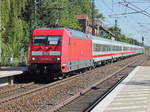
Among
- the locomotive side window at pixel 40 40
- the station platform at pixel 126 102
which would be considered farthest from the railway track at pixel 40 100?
the locomotive side window at pixel 40 40

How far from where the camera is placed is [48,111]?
1002cm

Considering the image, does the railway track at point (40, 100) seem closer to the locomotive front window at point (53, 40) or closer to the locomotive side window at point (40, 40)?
the locomotive front window at point (53, 40)

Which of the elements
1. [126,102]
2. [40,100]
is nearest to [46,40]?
[40,100]

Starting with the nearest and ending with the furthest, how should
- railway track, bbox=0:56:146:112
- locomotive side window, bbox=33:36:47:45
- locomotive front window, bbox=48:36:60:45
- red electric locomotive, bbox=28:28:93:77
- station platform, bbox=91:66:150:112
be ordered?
station platform, bbox=91:66:150:112, railway track, bbox=0:56:146:112, red electric locomotive, bbox=28:28:93:77, locomotive front window, bbox=48:36:60:45, locomotive side window, bbox=33:36:47:45

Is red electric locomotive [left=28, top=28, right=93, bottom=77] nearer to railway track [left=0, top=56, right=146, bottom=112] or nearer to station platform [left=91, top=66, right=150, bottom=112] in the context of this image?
railway track [left=0, top=56, right=146, bottom=112]

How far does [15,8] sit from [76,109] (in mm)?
19168

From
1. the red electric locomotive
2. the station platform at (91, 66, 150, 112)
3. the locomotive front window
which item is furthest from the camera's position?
the locomotive front window

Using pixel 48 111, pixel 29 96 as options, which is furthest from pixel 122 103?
pixel 29 96

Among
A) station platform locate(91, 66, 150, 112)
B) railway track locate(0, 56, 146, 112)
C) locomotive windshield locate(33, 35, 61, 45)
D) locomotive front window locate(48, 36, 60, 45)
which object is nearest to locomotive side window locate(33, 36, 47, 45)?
locomotive windshield locate(33, 35, 61, 45)

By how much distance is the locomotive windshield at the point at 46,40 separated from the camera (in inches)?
744

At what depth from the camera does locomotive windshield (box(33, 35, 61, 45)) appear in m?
18.9

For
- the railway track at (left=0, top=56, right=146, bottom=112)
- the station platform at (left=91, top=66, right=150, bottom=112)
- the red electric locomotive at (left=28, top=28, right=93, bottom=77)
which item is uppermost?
the red electric locomotive at (left=28, top=28, right=93, bottom=77)

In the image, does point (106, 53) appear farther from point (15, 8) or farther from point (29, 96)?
point (29, 96)

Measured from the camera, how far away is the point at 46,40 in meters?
19.1
